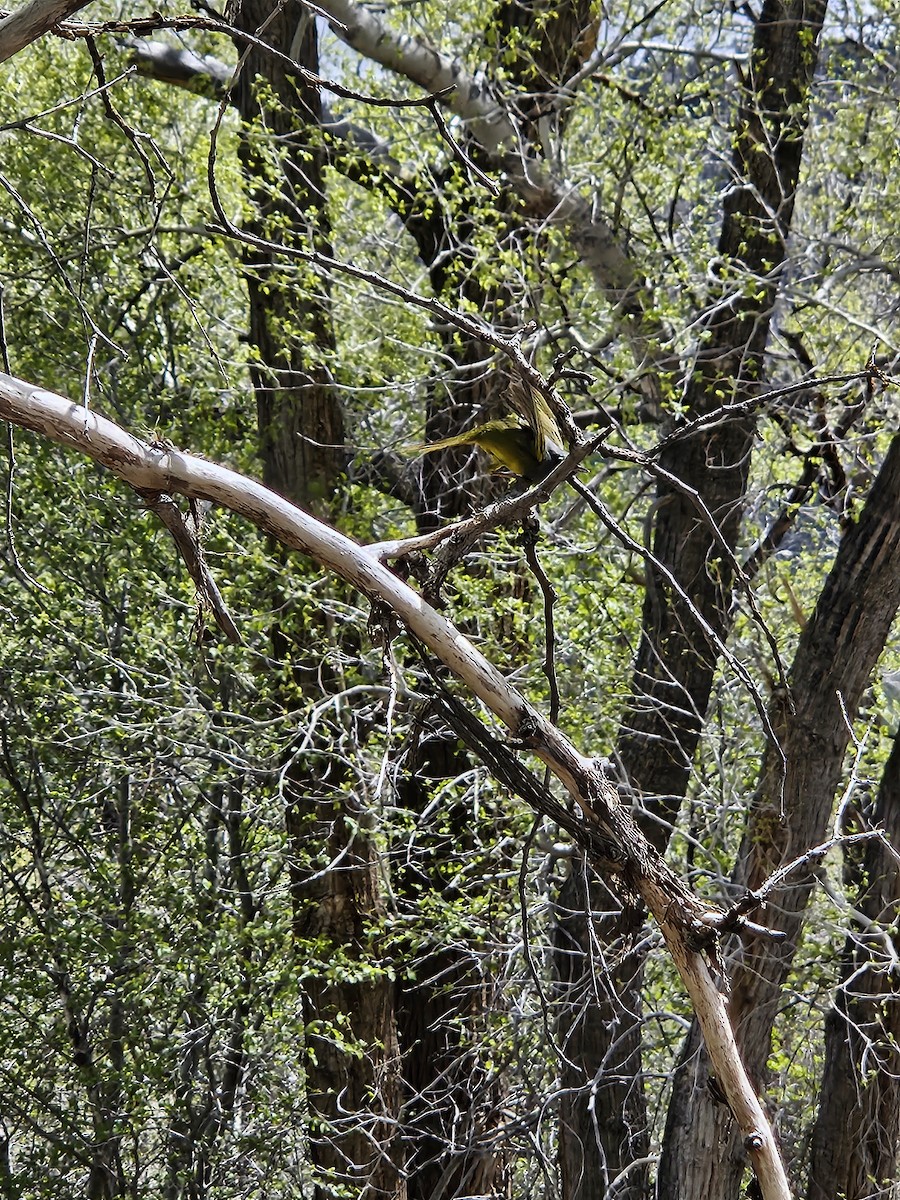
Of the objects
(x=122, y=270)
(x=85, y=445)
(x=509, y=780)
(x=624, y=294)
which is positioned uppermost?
(x=122, y=270)

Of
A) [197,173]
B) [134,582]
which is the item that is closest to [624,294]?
[197,173]

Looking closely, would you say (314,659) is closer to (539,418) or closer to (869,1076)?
(869,1076)

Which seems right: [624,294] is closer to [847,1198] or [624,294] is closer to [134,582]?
[134,582]

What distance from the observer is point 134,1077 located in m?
5.06

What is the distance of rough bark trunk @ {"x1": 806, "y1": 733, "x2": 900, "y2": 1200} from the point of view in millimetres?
4359

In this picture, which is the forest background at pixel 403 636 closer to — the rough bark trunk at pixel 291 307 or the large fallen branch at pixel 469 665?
the rough bark trunk at pixel 291 307

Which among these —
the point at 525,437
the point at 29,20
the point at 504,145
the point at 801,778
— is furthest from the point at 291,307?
the point at 29,20

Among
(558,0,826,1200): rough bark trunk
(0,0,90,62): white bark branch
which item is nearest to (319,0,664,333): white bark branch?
(558,0,826,1200): rough bark trunk

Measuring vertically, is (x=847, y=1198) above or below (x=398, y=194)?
below

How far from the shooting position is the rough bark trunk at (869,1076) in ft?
14.3

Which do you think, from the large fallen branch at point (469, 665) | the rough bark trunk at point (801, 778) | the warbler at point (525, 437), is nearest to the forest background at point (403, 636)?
the rough bark trunk at point (801, 778)

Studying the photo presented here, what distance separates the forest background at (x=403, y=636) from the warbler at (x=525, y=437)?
261 centimetres

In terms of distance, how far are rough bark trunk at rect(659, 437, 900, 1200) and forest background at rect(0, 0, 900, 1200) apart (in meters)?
0.27

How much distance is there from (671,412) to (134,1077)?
349cm
